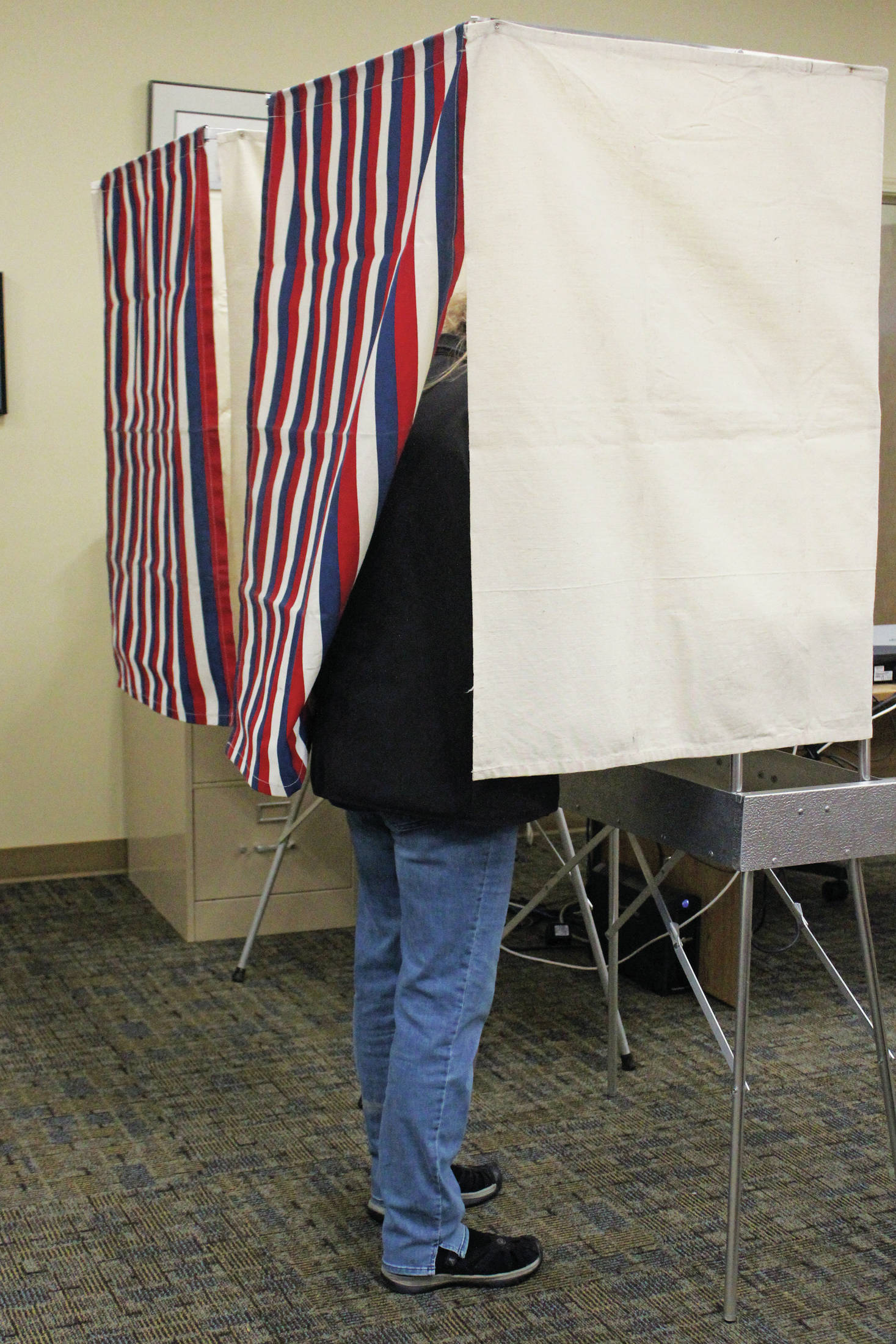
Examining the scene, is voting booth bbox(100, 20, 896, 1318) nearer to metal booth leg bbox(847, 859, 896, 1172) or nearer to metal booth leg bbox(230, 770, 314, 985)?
metal booth leg bbox(847, 859, 896, 1172)

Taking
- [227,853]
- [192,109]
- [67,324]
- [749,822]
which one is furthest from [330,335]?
[192,109]

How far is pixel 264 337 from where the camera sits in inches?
76.7

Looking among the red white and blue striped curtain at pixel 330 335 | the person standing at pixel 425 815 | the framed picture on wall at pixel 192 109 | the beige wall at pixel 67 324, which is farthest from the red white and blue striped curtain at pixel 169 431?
the framed picture on wall at pixel 192 109

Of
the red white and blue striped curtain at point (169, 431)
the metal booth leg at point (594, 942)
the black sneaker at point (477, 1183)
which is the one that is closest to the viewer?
the black sneaker at point (477, 1183)

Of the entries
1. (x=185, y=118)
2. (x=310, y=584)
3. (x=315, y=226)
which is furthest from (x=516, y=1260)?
(x=185, y=118)

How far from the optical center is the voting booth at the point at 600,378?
156cm

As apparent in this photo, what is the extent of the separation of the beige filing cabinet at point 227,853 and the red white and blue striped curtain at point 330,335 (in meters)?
1.49

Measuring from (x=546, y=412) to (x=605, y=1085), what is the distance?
1516mm

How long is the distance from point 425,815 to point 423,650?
8.3 inches

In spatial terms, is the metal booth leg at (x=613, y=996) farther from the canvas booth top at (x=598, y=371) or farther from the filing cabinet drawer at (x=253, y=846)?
the filing cabinet drawer at (x=253, y=846)

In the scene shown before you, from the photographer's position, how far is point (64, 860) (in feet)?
13.5

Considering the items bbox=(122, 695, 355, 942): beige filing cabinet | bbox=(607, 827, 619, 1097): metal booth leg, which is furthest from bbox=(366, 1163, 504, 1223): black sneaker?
bbox=(122, 695, 355, 942): beige filing cabinet

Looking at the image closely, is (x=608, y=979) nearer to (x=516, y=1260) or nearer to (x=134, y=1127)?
(x=516, y=1260)

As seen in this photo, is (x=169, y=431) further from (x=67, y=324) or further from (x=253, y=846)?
(x=67, y=324)
